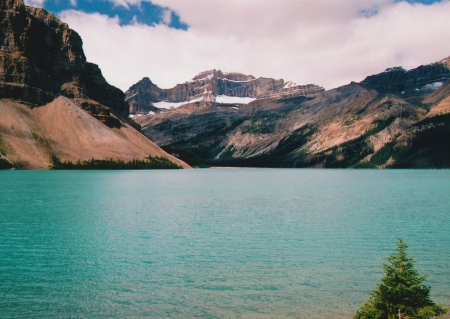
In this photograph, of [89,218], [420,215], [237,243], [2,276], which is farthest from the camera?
[420,215]

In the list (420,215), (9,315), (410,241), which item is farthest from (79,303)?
(420,215)

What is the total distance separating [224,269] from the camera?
104 feet

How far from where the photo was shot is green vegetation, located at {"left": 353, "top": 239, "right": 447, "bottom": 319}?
18.1 metres

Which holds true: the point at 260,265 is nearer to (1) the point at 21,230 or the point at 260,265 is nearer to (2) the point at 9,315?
(2) the point at 9,315

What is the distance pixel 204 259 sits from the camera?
34875 mm

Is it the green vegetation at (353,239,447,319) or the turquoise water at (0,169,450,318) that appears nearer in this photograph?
the green vegetation at (353,239,447,319)

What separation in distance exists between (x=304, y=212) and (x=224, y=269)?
3516cm

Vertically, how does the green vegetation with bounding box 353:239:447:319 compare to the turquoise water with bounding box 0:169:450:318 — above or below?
above

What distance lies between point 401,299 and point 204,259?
19.2 meters

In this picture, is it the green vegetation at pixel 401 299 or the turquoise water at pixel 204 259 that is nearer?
the green vegetation at pixel 401 299

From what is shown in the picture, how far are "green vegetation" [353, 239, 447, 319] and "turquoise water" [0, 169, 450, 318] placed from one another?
4.47m

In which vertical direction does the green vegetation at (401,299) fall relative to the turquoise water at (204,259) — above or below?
above

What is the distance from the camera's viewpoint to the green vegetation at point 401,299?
1806 cm

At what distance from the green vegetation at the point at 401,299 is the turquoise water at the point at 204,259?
447 cm
